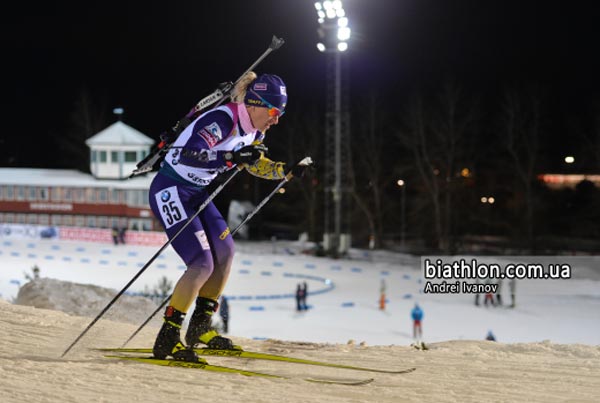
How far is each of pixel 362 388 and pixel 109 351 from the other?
2.16 m

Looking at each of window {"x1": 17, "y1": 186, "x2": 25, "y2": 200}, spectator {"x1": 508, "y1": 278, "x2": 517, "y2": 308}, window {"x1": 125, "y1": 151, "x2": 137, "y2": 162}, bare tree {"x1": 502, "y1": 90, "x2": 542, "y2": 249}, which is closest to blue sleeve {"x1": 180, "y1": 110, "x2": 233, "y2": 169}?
spectator {"x1": 508, "y1": 278, "x2": 517, "y2": 308}

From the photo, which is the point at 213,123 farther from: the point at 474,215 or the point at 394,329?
the point at 474,215

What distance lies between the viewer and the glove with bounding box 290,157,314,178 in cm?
540

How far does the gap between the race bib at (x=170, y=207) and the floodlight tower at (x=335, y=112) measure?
2361 cm

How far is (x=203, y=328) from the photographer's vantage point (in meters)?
5.87

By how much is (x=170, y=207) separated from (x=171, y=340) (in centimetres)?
96

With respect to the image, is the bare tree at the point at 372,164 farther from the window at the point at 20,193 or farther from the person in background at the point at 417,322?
the person in background at the point at 417,322

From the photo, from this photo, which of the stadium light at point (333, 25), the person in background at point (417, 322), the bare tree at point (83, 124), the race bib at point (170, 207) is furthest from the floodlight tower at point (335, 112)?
the bare tree at point (83, 124)

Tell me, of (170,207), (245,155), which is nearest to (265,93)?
(245,155)

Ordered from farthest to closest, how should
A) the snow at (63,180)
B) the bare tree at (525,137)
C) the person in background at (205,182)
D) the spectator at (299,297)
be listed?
the snow at (63,180)
the bare tree at (525,137)
the spectator at (299,297)
the person in background at (205,182)

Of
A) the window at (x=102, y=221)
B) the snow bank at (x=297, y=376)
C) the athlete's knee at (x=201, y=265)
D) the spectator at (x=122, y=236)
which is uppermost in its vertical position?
the window at (x=102, y=221)

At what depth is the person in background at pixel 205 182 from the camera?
5.45 m

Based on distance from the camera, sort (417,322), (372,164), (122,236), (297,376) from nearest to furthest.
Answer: (297,376)
(417,322)
(122,236)
(372,164)

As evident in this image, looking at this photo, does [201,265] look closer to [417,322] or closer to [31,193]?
[417,322]
